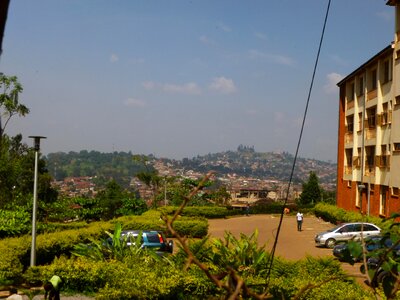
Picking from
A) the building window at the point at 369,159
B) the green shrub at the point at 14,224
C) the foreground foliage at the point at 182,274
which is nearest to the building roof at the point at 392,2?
the building window at the point at 369,159

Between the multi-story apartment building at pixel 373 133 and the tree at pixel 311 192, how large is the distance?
3179cm

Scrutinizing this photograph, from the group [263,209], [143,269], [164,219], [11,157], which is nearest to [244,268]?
[143,269]

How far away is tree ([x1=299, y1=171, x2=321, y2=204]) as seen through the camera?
240 ft

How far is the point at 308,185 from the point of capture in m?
74.5

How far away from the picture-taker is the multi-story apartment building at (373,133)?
27750 mm

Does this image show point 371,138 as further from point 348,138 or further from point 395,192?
point 348,138

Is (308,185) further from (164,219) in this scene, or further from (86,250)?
(164,219)

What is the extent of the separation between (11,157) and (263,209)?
25768 millimetres

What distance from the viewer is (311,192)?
242 feet

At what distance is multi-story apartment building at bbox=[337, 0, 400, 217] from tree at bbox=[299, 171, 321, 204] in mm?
31792

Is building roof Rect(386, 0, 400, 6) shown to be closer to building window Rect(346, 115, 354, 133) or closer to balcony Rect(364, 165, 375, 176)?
balcony Rect(364, 165, 375, 176)

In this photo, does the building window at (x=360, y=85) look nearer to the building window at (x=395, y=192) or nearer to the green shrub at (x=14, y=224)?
the building window at (x=395, y=192)

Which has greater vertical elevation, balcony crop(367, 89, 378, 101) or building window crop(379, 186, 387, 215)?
balcony crop(367, 89, 378, 101)

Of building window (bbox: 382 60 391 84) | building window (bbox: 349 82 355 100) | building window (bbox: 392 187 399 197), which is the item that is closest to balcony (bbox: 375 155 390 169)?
building window (bbox: 392 187 399 197)
